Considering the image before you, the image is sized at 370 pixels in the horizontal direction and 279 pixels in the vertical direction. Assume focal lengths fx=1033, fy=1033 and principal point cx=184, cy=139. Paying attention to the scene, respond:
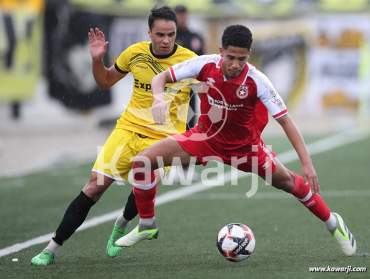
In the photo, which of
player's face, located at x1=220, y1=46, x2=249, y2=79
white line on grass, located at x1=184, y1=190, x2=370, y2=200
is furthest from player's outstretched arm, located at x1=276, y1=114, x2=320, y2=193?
white line on grass, located at x1=184, y1=190, x2=370, y2=200

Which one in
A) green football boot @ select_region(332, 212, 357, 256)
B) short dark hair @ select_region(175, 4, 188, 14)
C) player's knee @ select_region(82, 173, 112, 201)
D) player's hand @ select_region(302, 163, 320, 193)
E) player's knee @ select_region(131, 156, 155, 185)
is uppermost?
short dark hair @ select_region(175, 4, 188, 14)

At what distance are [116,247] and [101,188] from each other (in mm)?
564

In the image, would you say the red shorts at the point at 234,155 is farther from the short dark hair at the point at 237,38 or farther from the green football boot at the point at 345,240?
the short dark hair at the point at 237,38

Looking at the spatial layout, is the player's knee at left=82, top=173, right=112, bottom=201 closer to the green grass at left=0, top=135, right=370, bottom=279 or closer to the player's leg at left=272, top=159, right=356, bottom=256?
the green grass at left=0, top=135, right=370, bottom=279

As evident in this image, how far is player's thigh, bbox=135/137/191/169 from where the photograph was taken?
8.57 meters

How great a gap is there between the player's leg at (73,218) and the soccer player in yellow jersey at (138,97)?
3 centimetres

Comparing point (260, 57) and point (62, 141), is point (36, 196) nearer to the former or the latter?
point (62, 141)

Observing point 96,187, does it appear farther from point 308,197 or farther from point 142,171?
point 308,197

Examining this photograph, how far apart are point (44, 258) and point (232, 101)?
2.02 m

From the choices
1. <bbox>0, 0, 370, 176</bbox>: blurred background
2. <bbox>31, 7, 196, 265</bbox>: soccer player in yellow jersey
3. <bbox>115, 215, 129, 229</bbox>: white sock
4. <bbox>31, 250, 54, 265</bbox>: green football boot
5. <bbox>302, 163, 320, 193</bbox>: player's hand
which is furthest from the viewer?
<bbox>0, 0, 370, 176</bbox>: blurred background

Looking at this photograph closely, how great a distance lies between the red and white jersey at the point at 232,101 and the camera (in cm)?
834

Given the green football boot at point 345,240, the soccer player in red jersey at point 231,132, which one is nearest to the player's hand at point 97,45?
the soccer player in red jersey at point 231,132

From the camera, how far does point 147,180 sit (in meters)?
8.87

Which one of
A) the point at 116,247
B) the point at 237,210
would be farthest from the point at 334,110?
the point at 116,247
